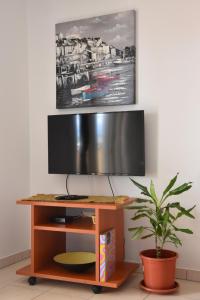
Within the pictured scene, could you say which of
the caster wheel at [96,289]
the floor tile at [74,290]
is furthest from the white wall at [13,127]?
the caster wheel at [96,289]

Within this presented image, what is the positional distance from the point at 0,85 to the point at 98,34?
90 centimetres

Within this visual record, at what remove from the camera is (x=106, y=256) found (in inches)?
102

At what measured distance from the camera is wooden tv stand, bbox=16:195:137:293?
258cm

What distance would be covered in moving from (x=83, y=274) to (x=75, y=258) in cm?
25

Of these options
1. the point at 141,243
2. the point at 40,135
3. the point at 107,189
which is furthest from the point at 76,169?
the point at 141,243

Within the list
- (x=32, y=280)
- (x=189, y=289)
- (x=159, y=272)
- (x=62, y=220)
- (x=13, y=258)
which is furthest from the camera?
(x=13, y=258)

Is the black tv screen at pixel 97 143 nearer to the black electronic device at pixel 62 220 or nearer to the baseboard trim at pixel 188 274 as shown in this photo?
the black electronic device at pixel 62 220

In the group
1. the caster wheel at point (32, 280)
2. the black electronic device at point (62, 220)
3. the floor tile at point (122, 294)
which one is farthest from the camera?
the black electronic device at point (62, 220)

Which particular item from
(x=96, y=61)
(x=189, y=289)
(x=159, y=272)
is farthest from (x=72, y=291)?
(x=96, y=61)

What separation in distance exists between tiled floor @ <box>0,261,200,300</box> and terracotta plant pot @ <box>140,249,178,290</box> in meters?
0.07

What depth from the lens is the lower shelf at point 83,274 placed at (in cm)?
258

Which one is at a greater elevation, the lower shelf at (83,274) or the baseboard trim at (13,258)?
the lower shelf at (83,274)

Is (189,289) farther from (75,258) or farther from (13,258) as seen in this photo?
(13,258)

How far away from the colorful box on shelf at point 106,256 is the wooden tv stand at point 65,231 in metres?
0.03
